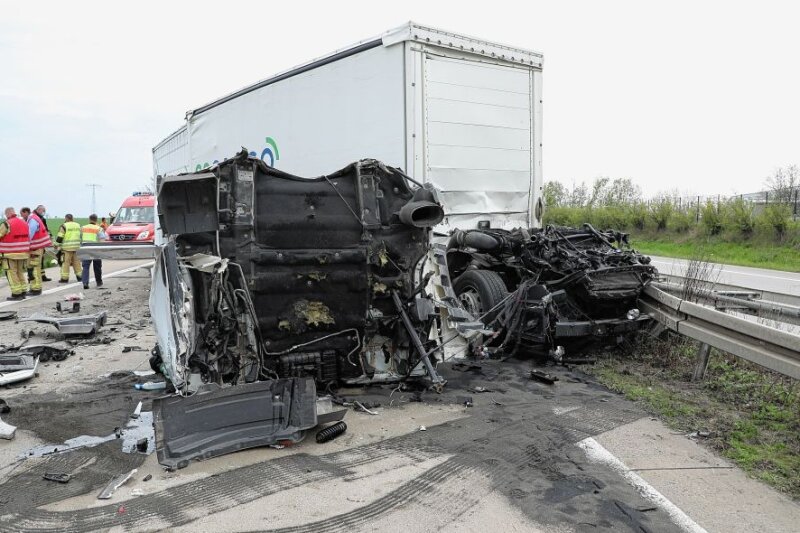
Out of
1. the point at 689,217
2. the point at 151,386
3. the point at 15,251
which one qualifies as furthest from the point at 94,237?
the point at 689,217

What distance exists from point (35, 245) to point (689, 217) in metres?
22.7

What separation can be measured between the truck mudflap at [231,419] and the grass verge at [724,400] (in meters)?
2.71

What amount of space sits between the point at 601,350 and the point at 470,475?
3.37m

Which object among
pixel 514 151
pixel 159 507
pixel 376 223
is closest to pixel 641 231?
pixel 514 151

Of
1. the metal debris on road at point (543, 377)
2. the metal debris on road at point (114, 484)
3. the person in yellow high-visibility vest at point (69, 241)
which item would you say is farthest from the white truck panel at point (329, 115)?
the person in yellow high-visibility vest at point (69, 241)

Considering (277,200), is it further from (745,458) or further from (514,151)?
(514,151)

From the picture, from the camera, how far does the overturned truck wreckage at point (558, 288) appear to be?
19.6 ft

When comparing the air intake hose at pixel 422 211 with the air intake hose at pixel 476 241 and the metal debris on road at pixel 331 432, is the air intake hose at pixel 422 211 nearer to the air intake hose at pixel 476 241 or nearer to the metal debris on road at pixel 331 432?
the metal debris on road at pixel 331 432

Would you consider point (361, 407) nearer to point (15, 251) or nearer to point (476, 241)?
point (476, 241)

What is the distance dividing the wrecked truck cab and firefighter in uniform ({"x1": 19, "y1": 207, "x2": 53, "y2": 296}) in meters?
9.33

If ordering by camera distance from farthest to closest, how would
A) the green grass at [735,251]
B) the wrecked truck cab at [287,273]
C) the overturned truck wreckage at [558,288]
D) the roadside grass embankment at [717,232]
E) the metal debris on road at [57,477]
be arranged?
1. the roadside grass embankment at [717,232]
2. the green grass at [735,251]
3. the overturned truck wreckage at [558,288]
4. the wrecked truck cab at [287,273]
5. the metal debris on road at [57,477]

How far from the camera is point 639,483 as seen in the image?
346cm

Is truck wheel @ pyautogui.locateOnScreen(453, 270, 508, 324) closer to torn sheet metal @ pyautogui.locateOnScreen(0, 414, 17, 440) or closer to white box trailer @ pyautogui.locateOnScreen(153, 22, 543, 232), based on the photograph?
white box trailer @ pyautogui.locateOnScreen(153, 22, 543, 232)

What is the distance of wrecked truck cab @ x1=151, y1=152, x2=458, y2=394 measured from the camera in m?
4.38
